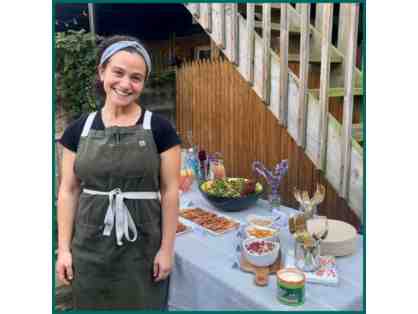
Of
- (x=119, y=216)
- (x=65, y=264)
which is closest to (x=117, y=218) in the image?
(x=119, y=216)

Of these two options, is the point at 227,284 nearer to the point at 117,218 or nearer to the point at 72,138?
the point at 117,218

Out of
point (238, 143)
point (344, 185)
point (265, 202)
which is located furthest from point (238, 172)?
point (344, 185)

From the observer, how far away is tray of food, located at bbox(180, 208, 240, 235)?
5.43 ft

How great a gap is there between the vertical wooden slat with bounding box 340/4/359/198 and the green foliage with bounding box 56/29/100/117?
230cm

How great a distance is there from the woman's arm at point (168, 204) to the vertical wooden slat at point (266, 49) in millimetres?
651

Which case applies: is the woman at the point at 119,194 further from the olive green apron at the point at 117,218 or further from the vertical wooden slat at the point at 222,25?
the vertical wooden slat at the point at 222,25

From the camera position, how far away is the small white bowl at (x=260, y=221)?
5.30ft

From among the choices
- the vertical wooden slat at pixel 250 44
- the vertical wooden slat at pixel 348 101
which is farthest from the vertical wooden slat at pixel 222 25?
the vertical wooden slat at pixel 348 101

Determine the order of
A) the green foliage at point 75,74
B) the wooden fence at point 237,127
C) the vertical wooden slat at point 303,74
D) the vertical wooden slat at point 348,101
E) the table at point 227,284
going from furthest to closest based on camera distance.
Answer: the green foliage at point 75,74 → the wooden fence at point 237,127 → the vertical wooden slat at point 303,74 → the vertical wooden slat at point 348,101 → the table at point 227,284

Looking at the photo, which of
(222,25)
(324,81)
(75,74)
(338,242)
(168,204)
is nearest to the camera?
(168,204)

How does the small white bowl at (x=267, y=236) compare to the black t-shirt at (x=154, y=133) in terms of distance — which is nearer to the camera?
the black t-shirt at (x=154, y=133)

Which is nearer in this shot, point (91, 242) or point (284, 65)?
point (91, 242)

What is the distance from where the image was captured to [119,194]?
123cm

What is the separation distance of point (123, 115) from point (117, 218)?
0.36 metres
